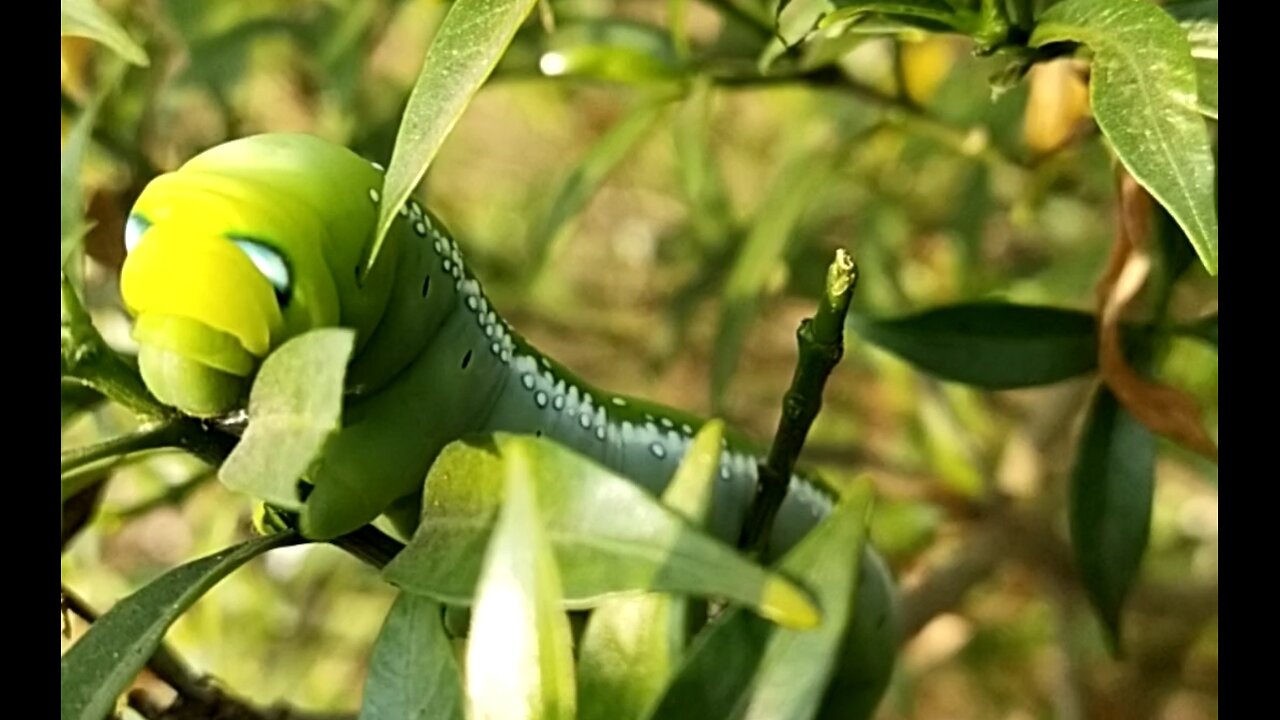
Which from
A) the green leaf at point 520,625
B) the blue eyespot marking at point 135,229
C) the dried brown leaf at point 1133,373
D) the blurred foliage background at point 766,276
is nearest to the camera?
the green leaf at point 520,625

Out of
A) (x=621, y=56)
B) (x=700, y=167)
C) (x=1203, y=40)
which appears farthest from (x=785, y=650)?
(x=700, y=167)

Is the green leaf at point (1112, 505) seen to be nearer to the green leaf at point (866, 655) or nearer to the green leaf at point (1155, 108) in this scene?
the green leaf at point (866, 655)

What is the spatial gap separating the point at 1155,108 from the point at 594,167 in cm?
42

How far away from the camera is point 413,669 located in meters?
0.39

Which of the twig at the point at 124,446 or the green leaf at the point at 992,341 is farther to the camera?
the green leaf at the point at 992,341

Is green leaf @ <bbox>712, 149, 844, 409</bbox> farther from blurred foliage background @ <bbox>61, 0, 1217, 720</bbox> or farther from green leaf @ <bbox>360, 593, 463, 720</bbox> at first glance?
green leaf @ <bbox>360, 593, 463, 720</bbox>

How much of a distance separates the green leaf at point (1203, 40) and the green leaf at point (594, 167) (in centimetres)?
29

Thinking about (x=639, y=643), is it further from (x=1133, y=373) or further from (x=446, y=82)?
(x=1133, y=373)

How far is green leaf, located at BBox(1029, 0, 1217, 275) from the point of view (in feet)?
1.26

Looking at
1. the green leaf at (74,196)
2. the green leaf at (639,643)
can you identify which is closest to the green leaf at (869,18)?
the green leaf at (639,643)

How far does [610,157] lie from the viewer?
77cm

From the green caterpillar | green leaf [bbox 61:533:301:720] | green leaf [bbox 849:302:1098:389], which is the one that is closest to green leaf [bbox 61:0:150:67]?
the green caterpillar

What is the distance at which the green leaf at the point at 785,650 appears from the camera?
1.13 feet
